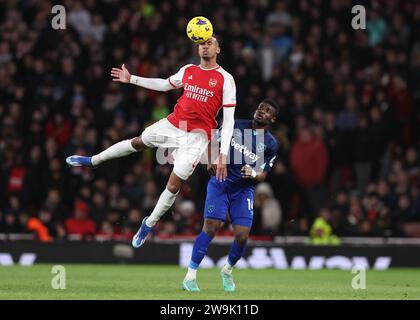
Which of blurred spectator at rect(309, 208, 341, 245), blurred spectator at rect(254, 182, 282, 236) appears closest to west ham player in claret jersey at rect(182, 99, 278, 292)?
blurred spectator at rect(309, 208, 341, 245)

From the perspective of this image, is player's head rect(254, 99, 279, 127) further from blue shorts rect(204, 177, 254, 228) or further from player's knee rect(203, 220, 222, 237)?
player's knee rect(203, 220, 222, 237)

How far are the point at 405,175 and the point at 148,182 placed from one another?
4.80 metres

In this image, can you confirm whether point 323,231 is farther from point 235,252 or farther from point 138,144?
point 138,144

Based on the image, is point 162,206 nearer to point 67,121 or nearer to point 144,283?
point 144,283

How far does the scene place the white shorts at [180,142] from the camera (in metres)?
14.2

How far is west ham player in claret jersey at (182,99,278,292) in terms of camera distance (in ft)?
47.0

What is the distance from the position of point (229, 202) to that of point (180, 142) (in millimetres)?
1045

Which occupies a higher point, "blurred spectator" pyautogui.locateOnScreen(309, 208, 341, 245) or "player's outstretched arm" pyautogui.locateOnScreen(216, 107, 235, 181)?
"player's outstretched arm" pyautogui.locateOnScreen(216, 107, 235, 181)

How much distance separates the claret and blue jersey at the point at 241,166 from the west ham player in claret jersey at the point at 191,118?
50 centimetres

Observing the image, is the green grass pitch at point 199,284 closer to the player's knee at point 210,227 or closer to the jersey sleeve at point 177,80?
the player's knee at point 210,227

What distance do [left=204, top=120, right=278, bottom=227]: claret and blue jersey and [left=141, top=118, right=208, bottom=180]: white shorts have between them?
0.53m

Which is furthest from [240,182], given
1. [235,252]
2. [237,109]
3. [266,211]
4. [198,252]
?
[237,109]

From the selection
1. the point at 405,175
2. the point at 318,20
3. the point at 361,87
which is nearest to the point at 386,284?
the point at 405,175
